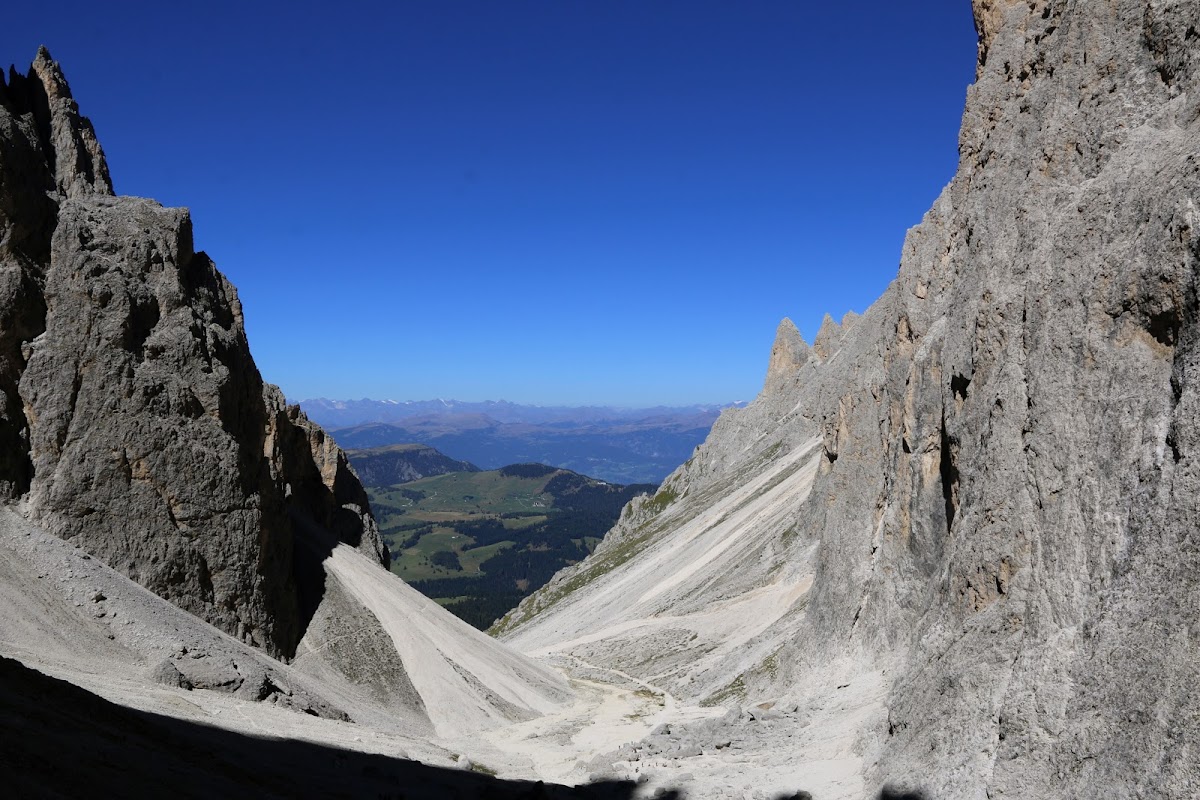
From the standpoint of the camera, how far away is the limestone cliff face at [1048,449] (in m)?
17.0

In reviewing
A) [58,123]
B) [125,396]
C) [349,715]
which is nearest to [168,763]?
[349,715]

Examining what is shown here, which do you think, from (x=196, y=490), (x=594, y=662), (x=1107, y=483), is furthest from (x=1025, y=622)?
(x=594, y=662)

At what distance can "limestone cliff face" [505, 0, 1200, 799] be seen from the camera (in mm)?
16984

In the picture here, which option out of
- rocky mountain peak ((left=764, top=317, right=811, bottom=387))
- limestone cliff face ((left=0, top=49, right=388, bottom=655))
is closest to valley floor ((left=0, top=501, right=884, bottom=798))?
limestone cliff face ((left=0, top=49, right=388, bottom=655))

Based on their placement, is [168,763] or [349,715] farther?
A: [349,715]

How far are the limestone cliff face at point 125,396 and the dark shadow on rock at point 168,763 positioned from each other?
53.7 ft

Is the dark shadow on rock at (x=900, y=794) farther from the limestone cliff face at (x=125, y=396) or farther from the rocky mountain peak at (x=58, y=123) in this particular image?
the rocky mountain peak at (x=58, y=123)

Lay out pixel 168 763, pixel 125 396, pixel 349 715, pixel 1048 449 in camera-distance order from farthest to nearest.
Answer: pixel 125 396 → pixel 349 715 → pixel 1048 449 → pixel 168 763

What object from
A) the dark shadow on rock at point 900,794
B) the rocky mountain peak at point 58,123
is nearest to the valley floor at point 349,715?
the dark shadow on rock at point 900,794

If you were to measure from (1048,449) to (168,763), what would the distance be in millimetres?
24754

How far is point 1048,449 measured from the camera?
74.1 ft

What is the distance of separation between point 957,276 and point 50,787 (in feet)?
130

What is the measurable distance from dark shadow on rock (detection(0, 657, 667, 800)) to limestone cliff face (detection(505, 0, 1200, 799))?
12.2 m

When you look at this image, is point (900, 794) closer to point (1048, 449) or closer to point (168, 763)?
point (1048, 449)
